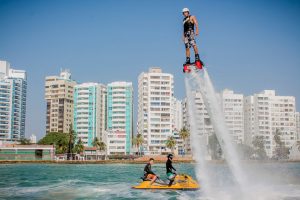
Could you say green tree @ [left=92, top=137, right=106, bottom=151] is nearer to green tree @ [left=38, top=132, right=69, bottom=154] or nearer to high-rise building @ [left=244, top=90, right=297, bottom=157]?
green tree @ [left=38, top=132, right=69, bottom=154]

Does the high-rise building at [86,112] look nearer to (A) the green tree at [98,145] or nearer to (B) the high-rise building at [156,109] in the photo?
(A) the green tree at [98,145]

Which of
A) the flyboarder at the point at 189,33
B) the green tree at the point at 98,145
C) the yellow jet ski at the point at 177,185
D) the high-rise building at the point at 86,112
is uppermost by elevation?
the high-rise building at the point at 86,112

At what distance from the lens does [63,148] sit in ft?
549

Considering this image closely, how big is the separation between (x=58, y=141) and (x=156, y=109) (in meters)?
48.0

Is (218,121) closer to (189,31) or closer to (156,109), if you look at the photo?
(189,31)

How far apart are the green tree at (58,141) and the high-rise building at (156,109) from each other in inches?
1422

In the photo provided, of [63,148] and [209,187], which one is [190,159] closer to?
[63,148]

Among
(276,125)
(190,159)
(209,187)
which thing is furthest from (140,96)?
(209,187)

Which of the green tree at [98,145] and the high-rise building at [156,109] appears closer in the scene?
the green tree at [98,145]

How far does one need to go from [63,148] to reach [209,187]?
474 feet

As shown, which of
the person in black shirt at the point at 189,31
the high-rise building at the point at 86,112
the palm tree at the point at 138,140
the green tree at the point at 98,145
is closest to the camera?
the person in black shirt at the point at 189,31

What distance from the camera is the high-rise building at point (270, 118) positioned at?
575 feet

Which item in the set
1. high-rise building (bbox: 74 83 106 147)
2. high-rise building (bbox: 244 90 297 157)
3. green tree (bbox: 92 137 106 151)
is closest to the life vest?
green tree (bbox: 92 137 106 151)

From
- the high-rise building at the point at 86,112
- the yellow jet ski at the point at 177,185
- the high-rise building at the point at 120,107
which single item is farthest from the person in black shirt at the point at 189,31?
the high-rise building at the point at 86,112
